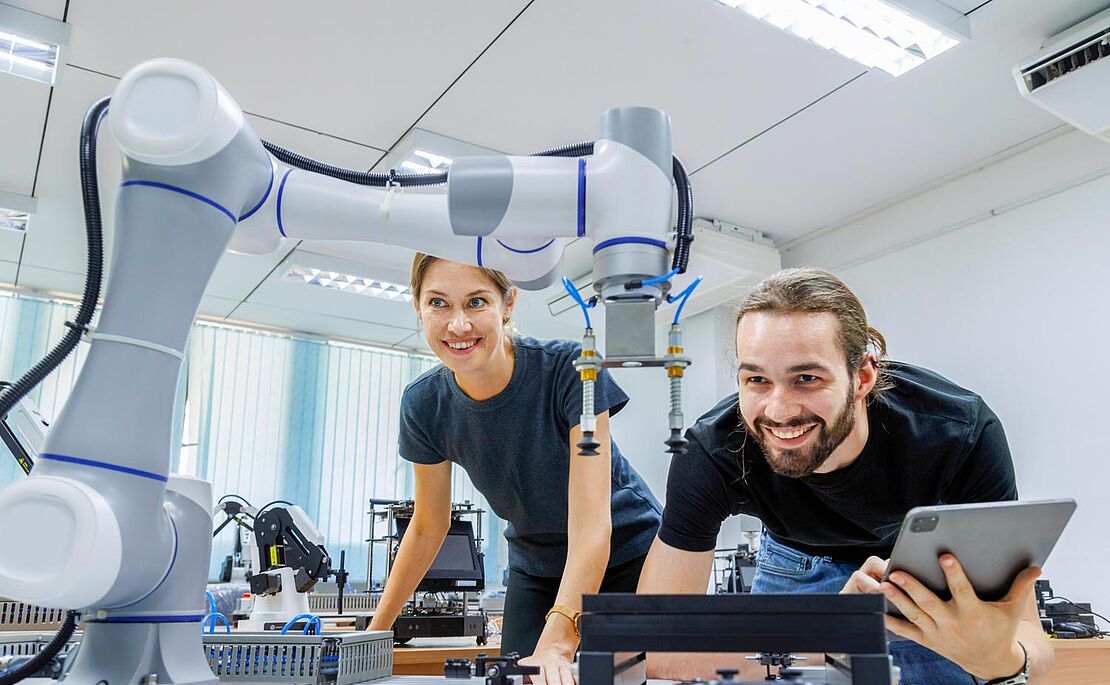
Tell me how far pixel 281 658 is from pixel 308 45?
7.89ft

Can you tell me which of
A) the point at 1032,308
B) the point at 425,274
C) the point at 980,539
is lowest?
the point at 980,539

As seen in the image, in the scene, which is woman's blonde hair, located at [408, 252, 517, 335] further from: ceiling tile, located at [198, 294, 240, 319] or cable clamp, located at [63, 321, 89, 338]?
ceiling tile, located at [198, 294, 240, 319]

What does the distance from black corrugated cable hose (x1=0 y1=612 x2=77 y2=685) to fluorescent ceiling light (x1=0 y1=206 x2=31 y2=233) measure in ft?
12.8

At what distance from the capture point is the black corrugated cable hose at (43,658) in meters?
0.67

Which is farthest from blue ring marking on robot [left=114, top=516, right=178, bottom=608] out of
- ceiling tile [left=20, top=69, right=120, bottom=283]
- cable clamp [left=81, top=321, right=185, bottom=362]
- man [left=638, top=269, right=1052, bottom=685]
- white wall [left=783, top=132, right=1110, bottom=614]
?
white wall [left=783, top=132, right=1110, bottom=614]

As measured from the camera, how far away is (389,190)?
2.49 ft

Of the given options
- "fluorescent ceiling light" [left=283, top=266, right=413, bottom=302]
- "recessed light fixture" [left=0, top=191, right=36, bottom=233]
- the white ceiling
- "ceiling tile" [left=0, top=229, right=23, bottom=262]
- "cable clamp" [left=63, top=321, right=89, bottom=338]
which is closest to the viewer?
"cable clamp" [left=63, top=321, right=89, bottom=338]

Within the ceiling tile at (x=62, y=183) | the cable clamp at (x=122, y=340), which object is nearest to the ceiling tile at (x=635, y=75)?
the ceiling tile at (x=62, y=183)

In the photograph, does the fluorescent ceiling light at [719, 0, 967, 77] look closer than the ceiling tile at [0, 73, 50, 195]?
Yes

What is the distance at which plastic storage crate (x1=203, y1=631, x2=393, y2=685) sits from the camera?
80 centimetres

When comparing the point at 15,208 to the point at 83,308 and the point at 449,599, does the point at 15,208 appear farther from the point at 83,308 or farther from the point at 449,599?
the point at 83,308

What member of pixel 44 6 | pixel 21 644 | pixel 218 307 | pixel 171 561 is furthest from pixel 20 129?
pixel 171 561

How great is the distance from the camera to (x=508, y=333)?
5.19 feet

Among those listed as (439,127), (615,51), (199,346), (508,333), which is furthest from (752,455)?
(199,346)
